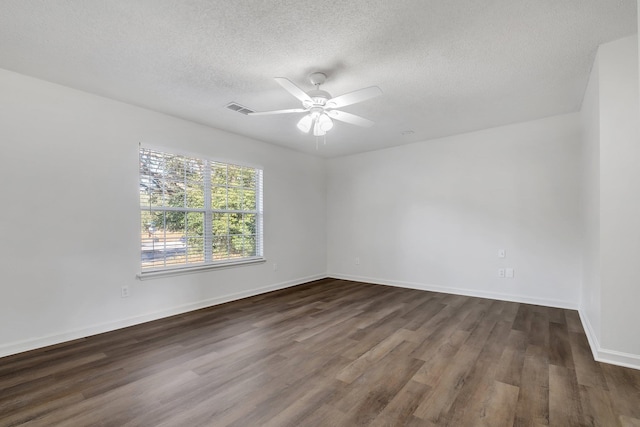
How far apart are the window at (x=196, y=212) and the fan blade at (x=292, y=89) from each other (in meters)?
2.29

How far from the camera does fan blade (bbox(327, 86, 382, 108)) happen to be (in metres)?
2.39

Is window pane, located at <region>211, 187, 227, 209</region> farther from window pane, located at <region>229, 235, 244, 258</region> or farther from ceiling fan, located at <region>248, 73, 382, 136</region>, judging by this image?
ceiling fan, located at <region>248, 73, 382, 136</region>

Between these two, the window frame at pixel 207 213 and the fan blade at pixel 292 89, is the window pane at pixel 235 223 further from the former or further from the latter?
the fan blade at pixel 292 89

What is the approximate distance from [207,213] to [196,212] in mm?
170

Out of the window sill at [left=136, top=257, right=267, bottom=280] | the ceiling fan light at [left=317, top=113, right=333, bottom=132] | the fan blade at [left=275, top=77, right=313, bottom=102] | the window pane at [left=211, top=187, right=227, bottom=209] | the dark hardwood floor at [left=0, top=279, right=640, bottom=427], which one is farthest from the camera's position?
the window pane at [left=211, top=187, right=227, bottom=209]

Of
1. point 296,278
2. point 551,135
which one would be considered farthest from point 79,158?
point 551,135

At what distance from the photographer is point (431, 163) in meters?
5.14

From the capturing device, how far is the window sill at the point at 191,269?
11.9ft

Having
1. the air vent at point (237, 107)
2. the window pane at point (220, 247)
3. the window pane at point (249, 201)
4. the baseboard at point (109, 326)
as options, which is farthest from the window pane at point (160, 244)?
the air vent at point (237, 107)

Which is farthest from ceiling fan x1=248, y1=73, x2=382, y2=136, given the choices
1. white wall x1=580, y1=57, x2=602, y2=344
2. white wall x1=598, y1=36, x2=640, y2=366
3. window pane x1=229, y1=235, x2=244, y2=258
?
window pane x1=229, y1=235, x2=244, y2=258

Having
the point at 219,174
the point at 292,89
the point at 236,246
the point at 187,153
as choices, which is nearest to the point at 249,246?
the point at 236,246

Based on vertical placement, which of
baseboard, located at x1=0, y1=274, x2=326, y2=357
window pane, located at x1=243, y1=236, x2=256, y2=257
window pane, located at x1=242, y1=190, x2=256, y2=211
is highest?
window pane, located at x1=242, y1=190, x2=256, y2=211

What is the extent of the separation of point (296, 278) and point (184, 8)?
463cm

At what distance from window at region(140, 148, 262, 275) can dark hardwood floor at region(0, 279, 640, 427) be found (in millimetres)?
912
